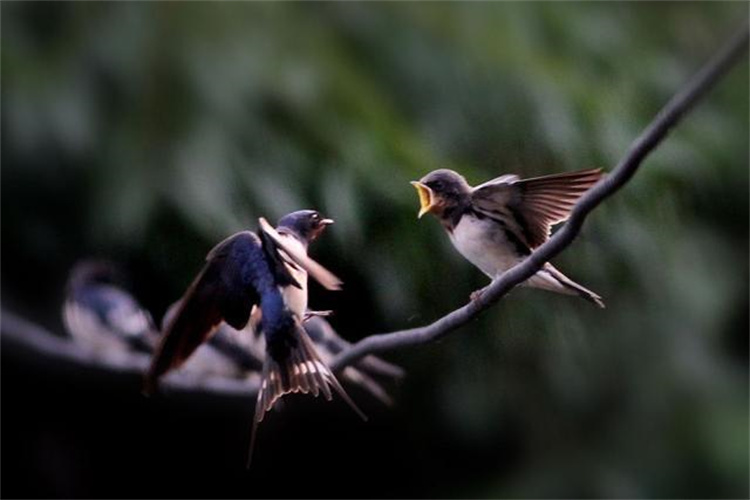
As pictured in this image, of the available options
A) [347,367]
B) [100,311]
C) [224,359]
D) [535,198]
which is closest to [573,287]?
[535,198]

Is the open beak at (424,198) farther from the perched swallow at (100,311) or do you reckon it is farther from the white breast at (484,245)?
the perched swallow at (100,311)

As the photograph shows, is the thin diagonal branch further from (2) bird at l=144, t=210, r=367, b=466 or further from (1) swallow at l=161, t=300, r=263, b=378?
(1) swallow at l=161, t=300, r=263, b=378

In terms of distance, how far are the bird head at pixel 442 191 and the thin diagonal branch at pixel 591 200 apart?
52mm

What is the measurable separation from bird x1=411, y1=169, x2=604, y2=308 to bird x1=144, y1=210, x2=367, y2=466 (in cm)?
6

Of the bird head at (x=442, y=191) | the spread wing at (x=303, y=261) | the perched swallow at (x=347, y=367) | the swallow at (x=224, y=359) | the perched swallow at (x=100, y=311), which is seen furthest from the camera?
the perched swallow at (x=100, y=311)

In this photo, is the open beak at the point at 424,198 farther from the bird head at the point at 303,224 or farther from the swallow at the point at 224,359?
the swallow at the point at 224,359

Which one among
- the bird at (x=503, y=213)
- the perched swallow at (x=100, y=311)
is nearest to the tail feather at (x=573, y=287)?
the bird at (x=503, y=213)

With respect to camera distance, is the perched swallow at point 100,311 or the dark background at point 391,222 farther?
the perched swallow at point 100,311

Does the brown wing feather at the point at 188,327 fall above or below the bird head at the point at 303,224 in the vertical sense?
below

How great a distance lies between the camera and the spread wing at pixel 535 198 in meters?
0.67

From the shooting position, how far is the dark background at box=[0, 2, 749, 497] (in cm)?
79

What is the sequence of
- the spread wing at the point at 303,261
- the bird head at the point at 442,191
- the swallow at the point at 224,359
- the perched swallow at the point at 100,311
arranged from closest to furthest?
1. the spread wing at the point at 303,261
2. the bird head at the point at 442,191
3. the swallow at the point at 224,359
4. the perched swallow at the point at 100,311

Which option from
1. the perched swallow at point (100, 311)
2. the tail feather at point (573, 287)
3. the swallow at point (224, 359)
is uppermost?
the perched swallow at point (100, 311)

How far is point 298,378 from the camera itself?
71 centimetres
